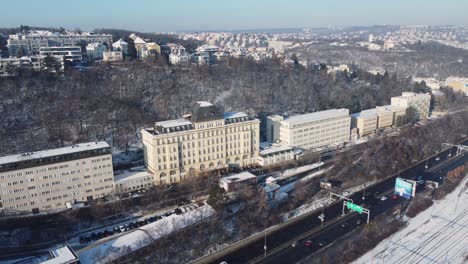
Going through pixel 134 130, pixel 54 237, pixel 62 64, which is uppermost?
pixel 62 64

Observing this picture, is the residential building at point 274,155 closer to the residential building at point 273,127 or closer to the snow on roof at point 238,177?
the residential building at point 273,127

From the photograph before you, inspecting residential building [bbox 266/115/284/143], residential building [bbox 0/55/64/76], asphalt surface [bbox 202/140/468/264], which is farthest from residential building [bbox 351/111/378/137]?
residential building [bbox 0/55/64/76]

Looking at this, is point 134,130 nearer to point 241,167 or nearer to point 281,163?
point 241,167

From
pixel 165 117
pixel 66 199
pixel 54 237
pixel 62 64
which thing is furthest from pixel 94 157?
pixel 62 64

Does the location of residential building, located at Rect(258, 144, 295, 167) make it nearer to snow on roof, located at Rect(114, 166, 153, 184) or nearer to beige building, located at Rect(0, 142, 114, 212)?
snow on roof, located at Rect(114, 166, 153, 184)

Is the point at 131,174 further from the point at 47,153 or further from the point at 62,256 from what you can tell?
the point at 62,256

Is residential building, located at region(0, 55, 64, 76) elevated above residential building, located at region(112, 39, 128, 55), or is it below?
below

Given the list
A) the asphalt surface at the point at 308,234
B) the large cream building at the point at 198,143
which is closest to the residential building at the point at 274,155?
the large cream building at the point at 198,143
